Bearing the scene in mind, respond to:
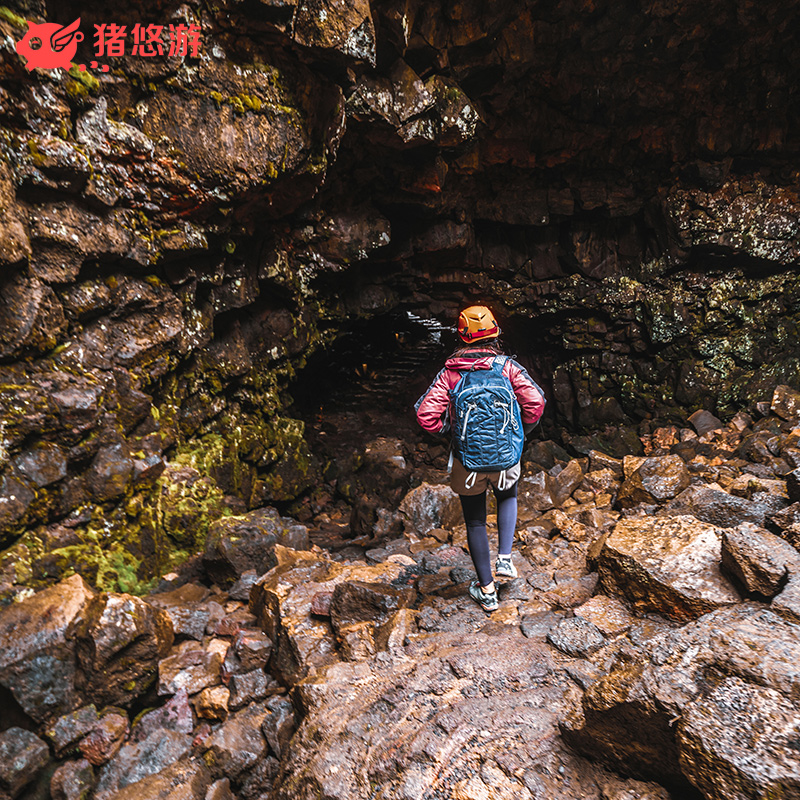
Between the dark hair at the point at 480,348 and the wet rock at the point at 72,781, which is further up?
the dark hair at the point at 480,348

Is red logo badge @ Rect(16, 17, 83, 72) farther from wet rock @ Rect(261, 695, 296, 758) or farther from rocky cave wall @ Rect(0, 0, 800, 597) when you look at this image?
wet rock @ Rect(261, 695, 296, 758)

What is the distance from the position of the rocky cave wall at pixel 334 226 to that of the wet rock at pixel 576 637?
434cm

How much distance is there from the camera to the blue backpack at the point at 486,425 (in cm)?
281

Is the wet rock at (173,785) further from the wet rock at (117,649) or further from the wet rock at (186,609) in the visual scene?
the wet rock at (186,609)

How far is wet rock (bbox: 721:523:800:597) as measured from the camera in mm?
1948

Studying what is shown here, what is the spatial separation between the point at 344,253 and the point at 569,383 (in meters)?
7.18

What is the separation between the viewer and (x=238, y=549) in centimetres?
449

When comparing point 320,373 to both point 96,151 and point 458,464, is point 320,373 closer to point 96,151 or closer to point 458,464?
point 96,151

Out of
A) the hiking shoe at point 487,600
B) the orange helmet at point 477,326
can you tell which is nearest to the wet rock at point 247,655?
the hiking shoe at point 487,600

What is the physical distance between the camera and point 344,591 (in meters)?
3.25

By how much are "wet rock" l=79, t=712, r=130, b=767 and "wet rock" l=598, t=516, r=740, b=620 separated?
3551mm

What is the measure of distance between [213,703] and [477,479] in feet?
8.18

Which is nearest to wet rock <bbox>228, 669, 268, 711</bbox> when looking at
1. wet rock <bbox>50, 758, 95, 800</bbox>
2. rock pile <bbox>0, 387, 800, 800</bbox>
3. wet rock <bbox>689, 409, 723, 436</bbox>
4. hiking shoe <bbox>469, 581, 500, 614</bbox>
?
rock pile <bbox>0, 387, 800, 800</bbox>

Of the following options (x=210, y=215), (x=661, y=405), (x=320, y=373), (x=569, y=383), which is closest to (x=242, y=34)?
(x=210, y=215)
